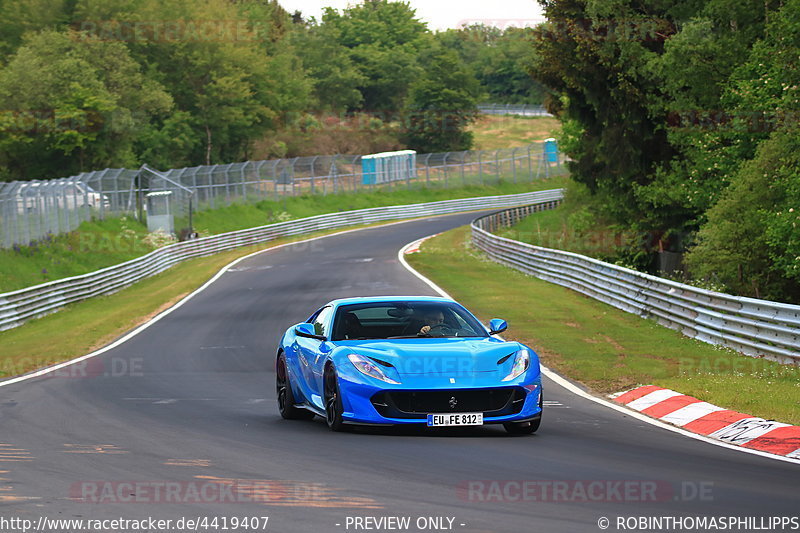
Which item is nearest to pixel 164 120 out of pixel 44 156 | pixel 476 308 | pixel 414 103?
pixel 44 156

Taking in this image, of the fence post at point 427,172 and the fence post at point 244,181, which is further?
the fence post at point 427,172

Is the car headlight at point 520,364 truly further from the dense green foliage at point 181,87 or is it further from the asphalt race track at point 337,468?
the dense green foliage at point 181,87

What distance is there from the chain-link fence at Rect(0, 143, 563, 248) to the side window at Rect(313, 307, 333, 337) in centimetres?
2743

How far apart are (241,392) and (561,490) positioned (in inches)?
325

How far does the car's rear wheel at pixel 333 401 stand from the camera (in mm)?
10195

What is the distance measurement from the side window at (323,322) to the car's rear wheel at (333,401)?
2.79 ft

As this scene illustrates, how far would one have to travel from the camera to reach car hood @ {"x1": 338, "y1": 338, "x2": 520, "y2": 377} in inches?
393

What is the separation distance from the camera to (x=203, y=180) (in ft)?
Result: 201

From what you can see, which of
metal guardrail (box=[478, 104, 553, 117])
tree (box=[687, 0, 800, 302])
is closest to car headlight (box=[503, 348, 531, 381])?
tree (box=[687, 0, 800, 302])

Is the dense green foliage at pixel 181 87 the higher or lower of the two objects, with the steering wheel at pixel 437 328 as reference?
higher

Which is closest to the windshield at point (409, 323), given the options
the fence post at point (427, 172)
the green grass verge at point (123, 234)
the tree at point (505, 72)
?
the green grass verge at point (123, 234)

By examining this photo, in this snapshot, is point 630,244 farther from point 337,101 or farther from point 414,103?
point 337,101

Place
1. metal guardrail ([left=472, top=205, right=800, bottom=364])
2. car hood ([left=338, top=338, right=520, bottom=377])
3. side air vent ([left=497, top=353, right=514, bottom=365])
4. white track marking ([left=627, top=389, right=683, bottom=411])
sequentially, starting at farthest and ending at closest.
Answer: metal guardrail ([left=472, top=205, right=800, bottom=364]) < white track marking ([left=627, top=389, right=683, bottom=411]) < side air vent ([left=497, top=353, right=514, bottom=365]) < car hood ([left=338, top=338, right=520, bottom=377])

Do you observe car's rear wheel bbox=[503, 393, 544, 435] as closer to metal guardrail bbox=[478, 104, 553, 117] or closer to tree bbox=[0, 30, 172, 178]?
tree bbox=[0, 30, 172, 178]
